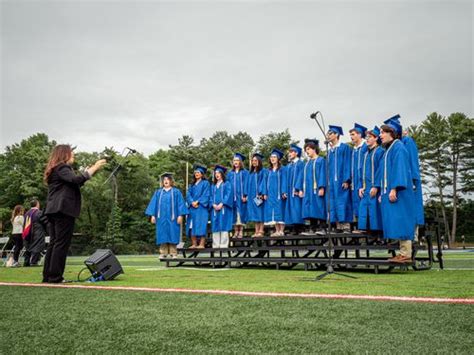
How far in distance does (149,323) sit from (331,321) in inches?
54.3

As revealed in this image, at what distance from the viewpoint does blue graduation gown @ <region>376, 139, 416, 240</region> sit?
752 centimetres

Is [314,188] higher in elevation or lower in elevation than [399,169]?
lower

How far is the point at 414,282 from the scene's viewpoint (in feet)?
19.1

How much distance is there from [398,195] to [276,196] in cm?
337

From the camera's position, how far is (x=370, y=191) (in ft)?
26.6

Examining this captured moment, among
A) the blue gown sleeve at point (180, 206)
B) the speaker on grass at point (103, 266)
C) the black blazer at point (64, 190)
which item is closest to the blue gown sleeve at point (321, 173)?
the blue gown sleeve at point (180, 206)

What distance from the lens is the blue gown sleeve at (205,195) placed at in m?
11.6

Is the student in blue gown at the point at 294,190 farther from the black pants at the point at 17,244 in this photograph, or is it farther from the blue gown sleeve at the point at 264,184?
the black pants at the point at 17,244

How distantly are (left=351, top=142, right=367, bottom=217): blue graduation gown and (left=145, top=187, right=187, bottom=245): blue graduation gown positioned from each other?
4.85m

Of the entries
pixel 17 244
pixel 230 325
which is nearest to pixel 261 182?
pixel 230 325

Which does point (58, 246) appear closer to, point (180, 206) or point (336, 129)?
point (180, 206)

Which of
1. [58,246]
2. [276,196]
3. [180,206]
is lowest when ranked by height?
[58,246]

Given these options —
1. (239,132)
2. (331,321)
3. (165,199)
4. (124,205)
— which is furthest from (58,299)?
(239,132)

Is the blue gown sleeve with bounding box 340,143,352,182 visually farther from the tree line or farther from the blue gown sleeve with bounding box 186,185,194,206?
the tree line
